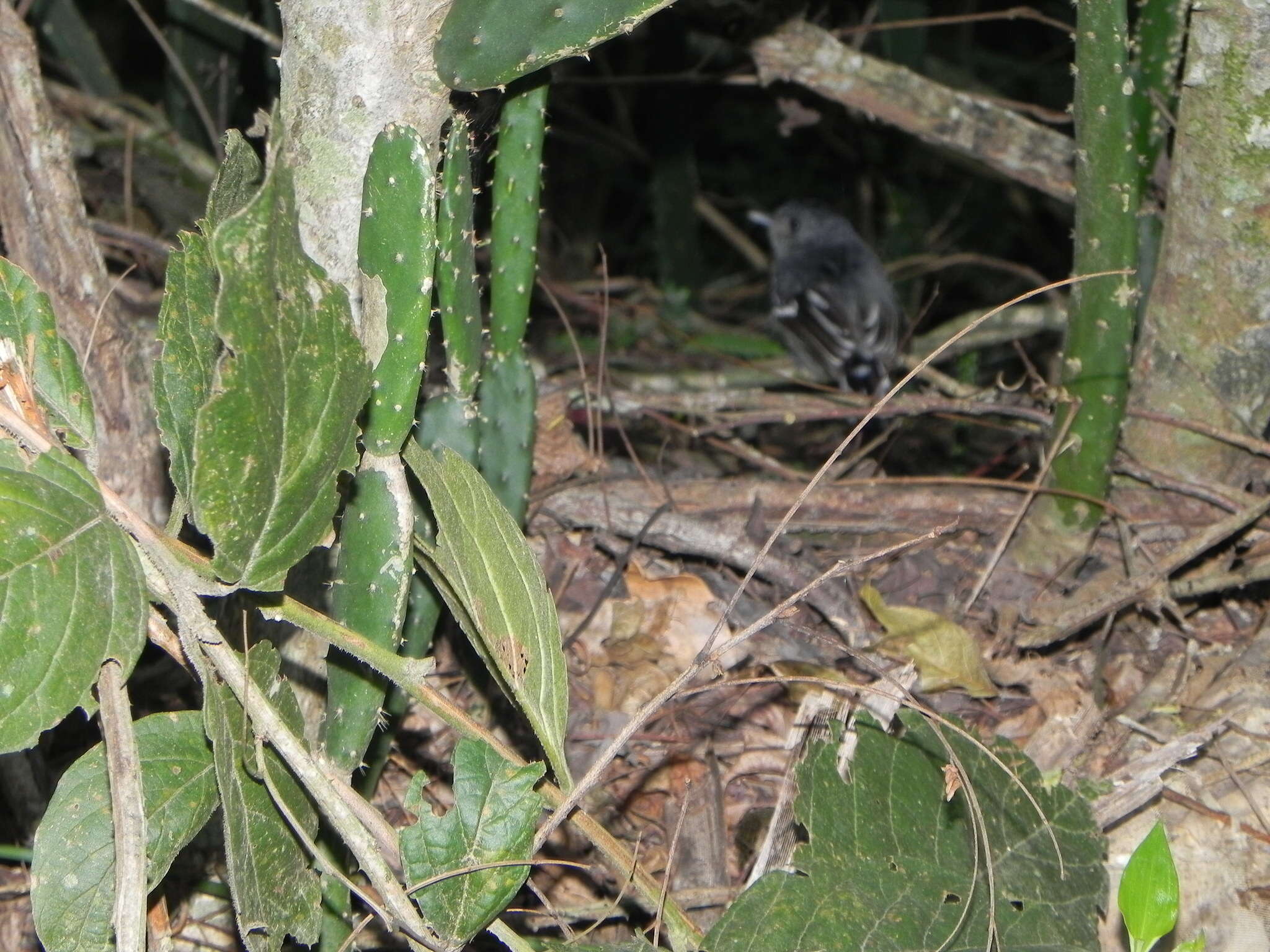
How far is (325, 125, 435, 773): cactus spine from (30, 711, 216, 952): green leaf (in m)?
0.29

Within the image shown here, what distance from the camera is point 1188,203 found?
2.29 metres

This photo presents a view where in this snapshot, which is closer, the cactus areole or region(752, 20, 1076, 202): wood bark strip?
the cactus areole

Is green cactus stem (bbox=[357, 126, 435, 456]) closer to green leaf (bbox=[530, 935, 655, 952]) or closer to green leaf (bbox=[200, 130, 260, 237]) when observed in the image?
green leaf (bbox=[200, 130, 260, 237])

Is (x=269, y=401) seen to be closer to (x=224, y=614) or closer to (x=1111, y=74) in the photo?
(x=224, y=614)

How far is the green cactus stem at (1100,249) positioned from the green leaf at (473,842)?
150 centimetres

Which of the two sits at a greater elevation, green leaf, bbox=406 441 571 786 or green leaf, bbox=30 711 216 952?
green leaf, bbox=406 441 571 786

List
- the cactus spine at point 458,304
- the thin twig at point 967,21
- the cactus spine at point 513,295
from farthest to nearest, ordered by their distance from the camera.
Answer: the thin twig at point 967,21
the cactus spine at point 513,295
the cactus spine at point 458,304

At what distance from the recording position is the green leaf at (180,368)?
1.30 m

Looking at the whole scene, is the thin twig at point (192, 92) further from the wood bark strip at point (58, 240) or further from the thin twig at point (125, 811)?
the thin twig at point (125, 811)

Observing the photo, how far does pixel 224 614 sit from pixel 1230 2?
6.39 feet

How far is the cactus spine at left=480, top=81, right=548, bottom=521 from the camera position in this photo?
1.86 m

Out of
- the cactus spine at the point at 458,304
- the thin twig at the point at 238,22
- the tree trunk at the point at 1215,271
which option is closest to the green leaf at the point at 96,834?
the cactus spine at the point at 458,304

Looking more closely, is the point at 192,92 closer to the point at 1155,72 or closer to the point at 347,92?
the point at 347,92

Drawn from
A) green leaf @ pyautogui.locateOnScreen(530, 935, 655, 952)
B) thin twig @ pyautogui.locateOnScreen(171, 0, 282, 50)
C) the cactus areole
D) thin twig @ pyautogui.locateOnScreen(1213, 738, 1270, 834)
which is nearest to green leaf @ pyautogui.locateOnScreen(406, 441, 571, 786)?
green leaf @ pyautogui.locateOnScreen(530, 935, 655, 952)
